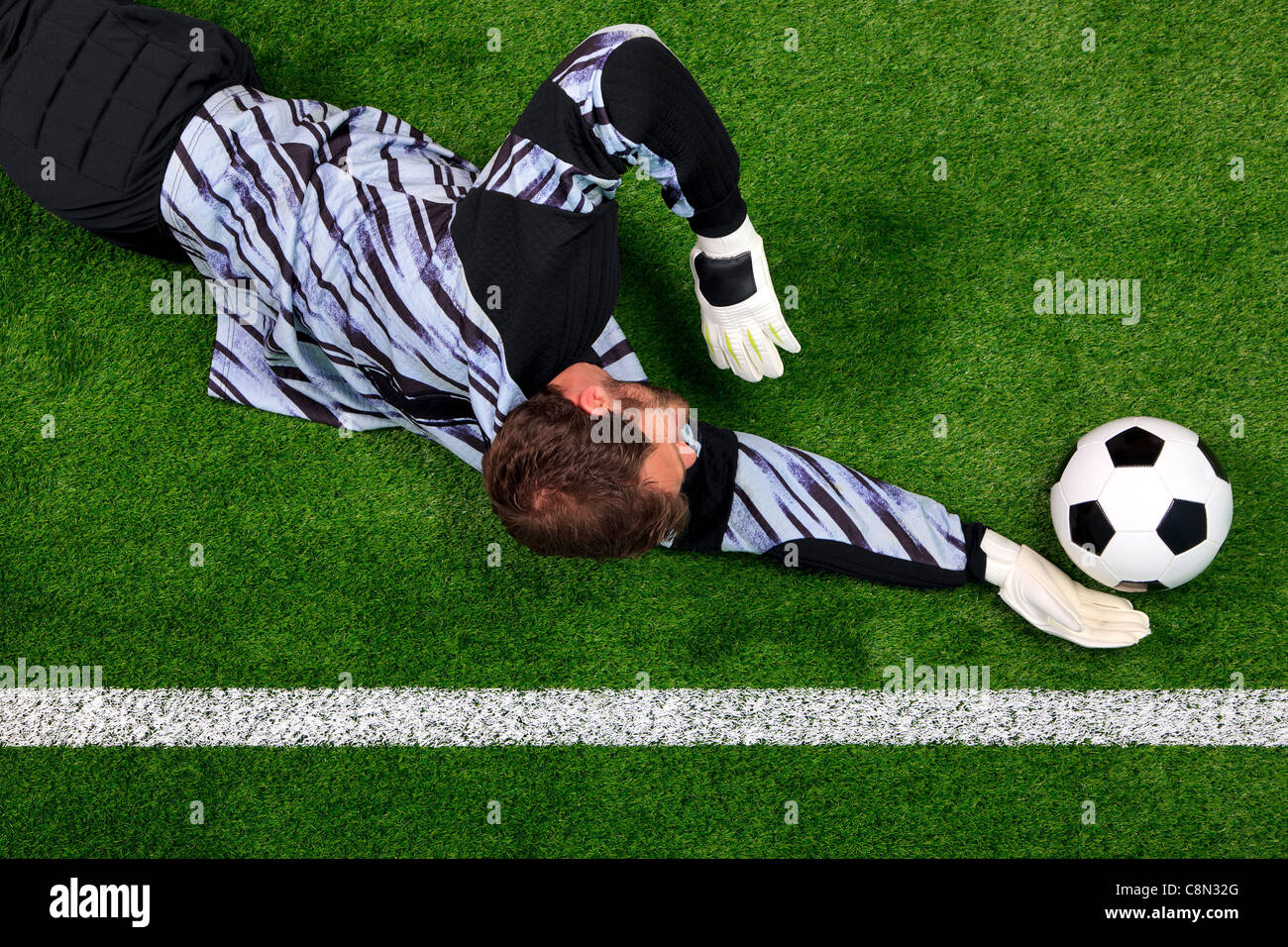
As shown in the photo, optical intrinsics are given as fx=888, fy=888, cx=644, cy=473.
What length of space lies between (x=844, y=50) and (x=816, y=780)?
248cm

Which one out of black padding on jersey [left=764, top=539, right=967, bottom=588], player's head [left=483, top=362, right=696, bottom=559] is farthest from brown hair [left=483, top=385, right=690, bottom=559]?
black padding on jersey [left=764, top=539, right=967, bottom=588]

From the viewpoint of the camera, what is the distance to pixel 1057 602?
2.83 meters

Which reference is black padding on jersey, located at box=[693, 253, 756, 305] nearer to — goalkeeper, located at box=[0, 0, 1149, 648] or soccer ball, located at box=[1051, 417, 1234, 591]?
goalkeeper, located at box=[0, 0, 1149, 648]

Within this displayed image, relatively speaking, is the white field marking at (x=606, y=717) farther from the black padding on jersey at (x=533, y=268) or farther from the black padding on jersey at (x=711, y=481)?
the black padding on jersey at (x=533, y=268)

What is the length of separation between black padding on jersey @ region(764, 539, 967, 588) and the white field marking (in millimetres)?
408

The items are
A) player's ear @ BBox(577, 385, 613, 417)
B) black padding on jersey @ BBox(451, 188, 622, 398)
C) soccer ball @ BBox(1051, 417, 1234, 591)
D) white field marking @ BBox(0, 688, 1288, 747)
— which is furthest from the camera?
white field marking @ BBox(0, 688, 1288, 747)

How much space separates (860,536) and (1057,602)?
0.66 meters

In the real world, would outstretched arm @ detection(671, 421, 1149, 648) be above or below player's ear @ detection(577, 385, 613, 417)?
below

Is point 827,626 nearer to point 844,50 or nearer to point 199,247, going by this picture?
point 844,50

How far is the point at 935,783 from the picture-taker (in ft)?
9.78

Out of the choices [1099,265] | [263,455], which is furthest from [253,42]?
[1099,265]

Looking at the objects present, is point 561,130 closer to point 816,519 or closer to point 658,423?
point 658,423

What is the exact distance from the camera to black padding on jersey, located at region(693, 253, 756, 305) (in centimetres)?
254

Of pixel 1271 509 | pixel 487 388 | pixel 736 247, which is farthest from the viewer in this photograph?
pixel 1271 509
